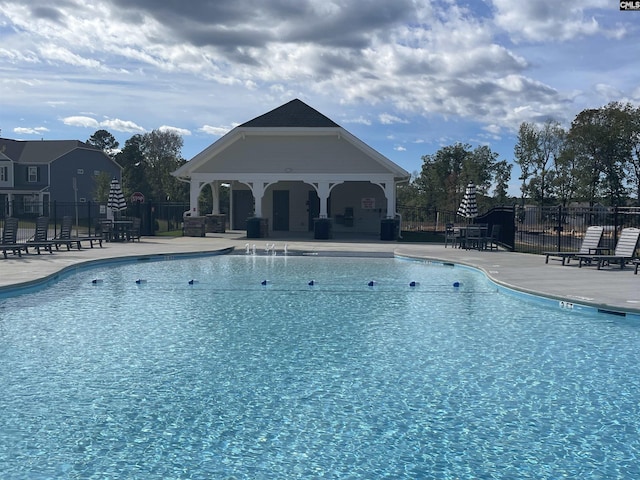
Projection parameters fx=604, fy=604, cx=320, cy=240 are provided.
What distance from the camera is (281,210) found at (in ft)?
111

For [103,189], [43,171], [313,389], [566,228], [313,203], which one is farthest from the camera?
[43,171]

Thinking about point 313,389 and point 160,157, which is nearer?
point 313,389

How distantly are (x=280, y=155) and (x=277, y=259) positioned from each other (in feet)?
35.9

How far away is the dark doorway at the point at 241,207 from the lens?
1393 inches

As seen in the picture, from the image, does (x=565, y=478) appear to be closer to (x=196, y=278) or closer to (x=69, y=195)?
(x=196, y=278)

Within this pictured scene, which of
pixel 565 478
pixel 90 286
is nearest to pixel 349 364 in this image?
pixel 565 478

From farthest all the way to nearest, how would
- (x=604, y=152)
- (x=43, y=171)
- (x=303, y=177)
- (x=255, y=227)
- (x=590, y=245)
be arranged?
(x=43, y=171), (x=604, y=152), (x=303, y=177), (x=255, y=227), (x=590, y=245)

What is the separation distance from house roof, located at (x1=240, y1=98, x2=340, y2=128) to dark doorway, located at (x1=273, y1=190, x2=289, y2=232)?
4.67 m

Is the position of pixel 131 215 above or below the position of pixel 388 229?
above

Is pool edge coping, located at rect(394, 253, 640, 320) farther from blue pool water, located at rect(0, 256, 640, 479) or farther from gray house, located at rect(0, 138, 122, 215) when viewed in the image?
gray house, located at rect(0, 138, 122, 215)

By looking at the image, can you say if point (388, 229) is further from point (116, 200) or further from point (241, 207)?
point (116, 200)

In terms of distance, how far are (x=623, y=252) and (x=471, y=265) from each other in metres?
3.95

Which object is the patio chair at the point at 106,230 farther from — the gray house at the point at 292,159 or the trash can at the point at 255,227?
the trash can at the point at 255,227

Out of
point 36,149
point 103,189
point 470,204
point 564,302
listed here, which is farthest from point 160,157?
point 564,302
